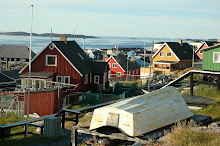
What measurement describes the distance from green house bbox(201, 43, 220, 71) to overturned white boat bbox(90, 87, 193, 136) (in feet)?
53.3

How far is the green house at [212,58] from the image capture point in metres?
31.4

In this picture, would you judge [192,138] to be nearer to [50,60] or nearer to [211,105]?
[211,105]

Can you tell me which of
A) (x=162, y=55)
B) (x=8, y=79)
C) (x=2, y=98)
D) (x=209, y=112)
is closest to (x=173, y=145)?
(x=209, y=112)

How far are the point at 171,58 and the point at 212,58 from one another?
36118 mm

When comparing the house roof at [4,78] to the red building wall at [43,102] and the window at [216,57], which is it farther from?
the window at [216,57]

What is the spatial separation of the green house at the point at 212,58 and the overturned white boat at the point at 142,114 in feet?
53.3

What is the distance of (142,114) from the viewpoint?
13898mm

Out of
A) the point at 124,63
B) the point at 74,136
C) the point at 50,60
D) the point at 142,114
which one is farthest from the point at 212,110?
the point at 124,63

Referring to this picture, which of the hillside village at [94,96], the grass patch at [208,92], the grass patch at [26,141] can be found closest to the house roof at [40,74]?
the hillside village at [94,96]

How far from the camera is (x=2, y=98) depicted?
3136 cm

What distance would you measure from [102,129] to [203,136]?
4.46 m

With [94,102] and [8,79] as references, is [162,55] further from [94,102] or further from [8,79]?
[94,102]

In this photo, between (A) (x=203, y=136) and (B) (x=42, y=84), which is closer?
(A) (x=203, y=136)

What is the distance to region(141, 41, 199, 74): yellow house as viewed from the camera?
6688 centimetres
